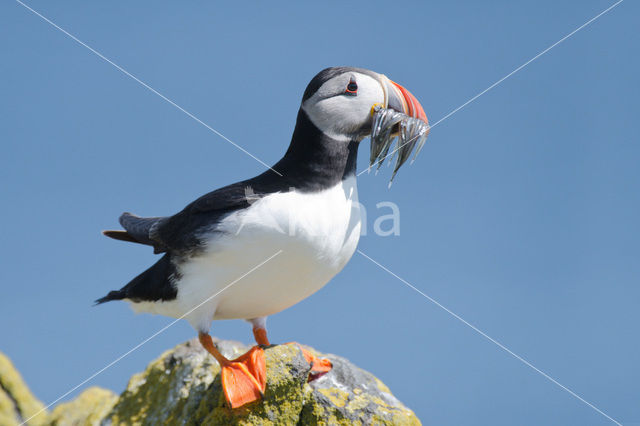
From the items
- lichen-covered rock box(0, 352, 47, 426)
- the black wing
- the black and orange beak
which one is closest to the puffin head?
the black and orange beak

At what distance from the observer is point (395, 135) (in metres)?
5.65

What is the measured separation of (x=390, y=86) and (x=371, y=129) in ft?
1.42

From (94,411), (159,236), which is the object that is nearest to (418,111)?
(159,236)

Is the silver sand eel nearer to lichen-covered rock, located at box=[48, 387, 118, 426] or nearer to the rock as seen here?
the rock

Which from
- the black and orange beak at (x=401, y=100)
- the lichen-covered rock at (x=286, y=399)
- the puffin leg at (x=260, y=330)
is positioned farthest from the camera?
the puffin leg at (x=260, y=330)

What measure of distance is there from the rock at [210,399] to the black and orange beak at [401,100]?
2.21 m

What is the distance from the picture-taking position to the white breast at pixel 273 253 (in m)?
5.09

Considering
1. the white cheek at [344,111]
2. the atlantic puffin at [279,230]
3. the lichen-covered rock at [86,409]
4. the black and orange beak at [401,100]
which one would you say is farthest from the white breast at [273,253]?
the lichen-covered rock at [86,409]

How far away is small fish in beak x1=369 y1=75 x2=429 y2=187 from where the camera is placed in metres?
5.48

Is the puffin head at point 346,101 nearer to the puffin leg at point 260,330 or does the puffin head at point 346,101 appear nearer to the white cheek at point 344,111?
the white cheek at point 344,111

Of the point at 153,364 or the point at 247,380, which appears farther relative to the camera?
the point at 153,364

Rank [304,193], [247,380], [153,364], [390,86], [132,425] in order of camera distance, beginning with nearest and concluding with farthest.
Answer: [247,380]
[304,193]
[390,86]
[132,425]
[153,364]

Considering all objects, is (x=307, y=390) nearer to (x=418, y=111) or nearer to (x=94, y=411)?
(x=418, y=111)

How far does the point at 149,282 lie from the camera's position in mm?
5836
